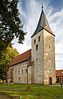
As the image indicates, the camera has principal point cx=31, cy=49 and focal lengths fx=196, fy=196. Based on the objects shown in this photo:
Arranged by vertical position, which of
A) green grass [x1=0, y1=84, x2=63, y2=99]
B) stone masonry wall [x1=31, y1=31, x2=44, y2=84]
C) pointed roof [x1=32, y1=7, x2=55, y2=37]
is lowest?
green grass [x1=0, y1=84, x2=63, y2=99]

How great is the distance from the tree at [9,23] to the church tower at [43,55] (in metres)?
27.4

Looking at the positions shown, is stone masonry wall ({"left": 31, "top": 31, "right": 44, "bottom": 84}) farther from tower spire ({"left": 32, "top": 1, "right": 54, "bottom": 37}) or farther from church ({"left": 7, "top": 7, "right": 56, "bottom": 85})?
tower spire ({"left": 32, "top": 1, "right": 54, "bottom": 37})

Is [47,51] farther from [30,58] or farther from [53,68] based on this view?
[30,58]

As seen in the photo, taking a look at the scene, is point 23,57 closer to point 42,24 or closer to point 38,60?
point 38,60

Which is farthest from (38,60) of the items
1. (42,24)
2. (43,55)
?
(42,24)

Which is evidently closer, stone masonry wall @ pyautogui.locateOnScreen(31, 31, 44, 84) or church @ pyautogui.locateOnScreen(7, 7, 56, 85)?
church @ pyautogui.locateOnScreen(7, 7, 56, 85)

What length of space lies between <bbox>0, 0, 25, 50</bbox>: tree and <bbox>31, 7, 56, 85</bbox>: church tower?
27.4 metres

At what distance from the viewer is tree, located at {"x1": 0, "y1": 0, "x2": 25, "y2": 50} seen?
16.8 m

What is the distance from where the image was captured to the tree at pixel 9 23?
16750 millimetres

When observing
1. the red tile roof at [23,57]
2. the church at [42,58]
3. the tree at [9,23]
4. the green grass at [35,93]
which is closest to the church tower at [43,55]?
the church at [42,58]

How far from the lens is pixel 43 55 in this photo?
46344mm

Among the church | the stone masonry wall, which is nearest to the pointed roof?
the church

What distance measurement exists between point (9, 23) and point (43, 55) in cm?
2951

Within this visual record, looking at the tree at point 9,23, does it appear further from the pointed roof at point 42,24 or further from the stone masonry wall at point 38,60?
the pointed roof at point 42,24
